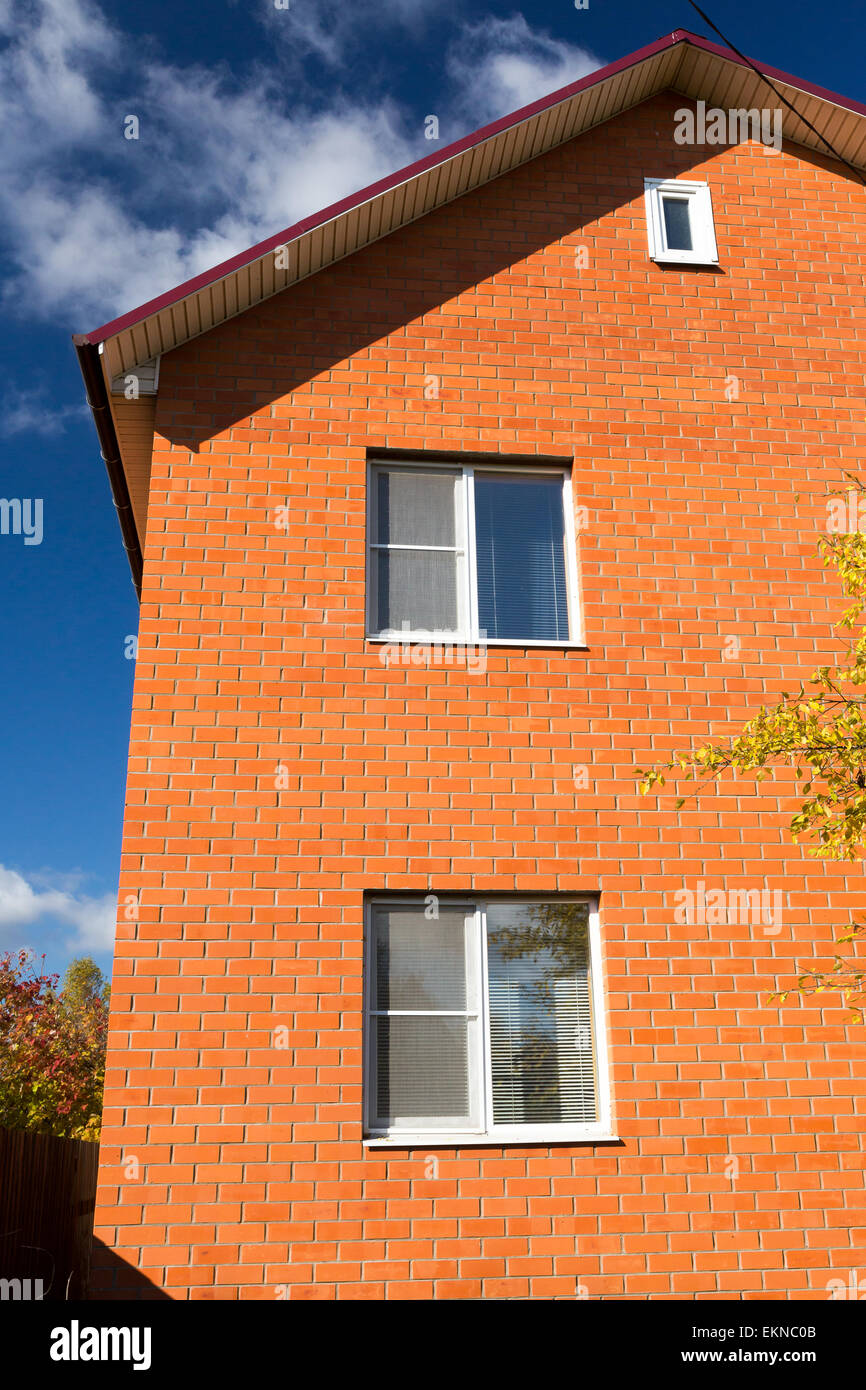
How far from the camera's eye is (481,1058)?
7113 millimetres

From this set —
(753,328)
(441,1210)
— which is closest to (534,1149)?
(441,1210)

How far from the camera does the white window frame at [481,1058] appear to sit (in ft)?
22.6

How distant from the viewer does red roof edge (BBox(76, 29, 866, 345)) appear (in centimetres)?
791

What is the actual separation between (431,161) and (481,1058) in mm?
6532

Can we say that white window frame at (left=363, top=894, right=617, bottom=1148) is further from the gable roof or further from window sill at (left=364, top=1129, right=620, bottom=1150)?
the gable roof

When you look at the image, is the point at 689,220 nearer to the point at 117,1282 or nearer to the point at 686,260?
the point at 686,260

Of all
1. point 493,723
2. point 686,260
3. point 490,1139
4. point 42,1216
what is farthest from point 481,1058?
point 686,260

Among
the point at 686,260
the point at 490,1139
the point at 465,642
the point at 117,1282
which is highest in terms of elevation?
the point at 686,260

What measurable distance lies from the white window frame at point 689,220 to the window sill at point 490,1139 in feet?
22.2

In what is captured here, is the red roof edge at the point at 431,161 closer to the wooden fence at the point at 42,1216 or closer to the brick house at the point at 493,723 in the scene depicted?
the brick house at the point at 493,723

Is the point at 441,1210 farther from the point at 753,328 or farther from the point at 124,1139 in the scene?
the point at 753,328

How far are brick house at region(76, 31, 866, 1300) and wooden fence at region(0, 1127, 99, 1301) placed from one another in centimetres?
209
